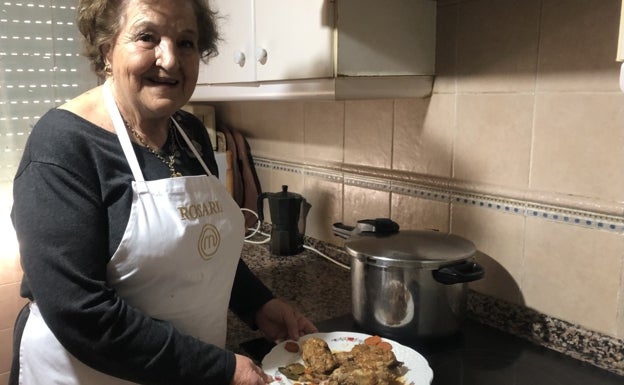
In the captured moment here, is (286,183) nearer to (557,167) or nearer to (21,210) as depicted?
(557,167)

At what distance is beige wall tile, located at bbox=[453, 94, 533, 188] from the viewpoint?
1.12m

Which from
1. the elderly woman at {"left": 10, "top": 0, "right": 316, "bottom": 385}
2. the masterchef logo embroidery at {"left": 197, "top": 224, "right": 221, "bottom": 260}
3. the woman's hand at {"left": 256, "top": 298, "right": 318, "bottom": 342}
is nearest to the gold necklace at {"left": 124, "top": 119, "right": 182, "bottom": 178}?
the elderly woman at {"left": 10, "top": 0, "right": 316, "bottom": 385}

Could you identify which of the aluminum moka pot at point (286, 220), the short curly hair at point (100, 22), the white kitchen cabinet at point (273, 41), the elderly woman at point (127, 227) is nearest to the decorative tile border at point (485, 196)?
the aluminum moka pot at point (286, 220)

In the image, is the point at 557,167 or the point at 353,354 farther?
the point at 557,167

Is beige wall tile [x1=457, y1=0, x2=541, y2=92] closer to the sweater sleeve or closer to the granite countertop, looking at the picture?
the granite countertop

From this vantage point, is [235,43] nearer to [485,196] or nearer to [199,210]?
[199,210]

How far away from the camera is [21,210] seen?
73cm

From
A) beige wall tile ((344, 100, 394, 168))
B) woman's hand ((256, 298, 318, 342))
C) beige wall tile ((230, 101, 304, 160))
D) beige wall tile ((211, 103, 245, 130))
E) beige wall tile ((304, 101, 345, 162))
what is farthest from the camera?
beige wall tile ((211, 103, 245, 130))

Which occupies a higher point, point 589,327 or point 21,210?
point 21,210

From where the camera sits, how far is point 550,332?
1.11 m

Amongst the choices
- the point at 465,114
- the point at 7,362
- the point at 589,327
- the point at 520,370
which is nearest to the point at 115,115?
the point at 465,114

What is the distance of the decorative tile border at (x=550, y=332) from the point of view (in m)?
1.02

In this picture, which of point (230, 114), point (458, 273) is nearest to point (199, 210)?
point (458, 273)

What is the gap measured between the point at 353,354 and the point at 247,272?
29 cm
